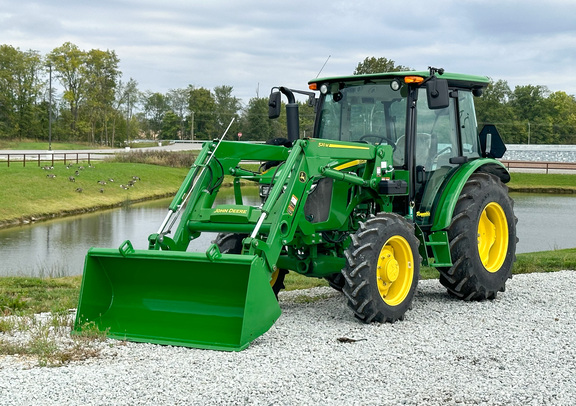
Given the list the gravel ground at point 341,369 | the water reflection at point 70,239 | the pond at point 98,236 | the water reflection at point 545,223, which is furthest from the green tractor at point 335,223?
the water reflection at point 545,223

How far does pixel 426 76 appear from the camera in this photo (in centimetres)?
862

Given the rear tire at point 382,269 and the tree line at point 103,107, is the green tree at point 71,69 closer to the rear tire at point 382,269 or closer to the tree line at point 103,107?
the tree line at point 103,107

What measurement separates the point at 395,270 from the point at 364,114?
2.07 metres

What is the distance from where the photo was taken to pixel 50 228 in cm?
2698

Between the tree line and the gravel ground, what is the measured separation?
208 feet

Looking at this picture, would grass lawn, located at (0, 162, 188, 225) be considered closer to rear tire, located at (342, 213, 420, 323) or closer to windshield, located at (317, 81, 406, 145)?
windshield, located at (317, 81, 406, 145)

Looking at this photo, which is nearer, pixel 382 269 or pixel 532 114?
pixel 382 269

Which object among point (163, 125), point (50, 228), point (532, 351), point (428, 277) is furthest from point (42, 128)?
point (532, 351)

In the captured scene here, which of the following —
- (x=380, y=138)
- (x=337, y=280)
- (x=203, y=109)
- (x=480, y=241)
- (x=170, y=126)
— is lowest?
(x=337, y=280)

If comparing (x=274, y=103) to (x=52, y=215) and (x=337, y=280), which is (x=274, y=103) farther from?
(x=52, y=215)

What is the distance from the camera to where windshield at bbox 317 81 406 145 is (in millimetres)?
8773

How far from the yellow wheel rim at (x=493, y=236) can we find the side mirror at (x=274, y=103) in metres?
2.95

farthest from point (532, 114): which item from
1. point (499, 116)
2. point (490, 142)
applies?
point (490, 142)

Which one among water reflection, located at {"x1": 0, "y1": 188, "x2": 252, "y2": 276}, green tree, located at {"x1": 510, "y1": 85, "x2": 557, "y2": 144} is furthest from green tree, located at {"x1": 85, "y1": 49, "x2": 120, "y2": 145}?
water reflection, located at {"x1": 0, "y1": 188, "x2": 252, "y2": 276}
